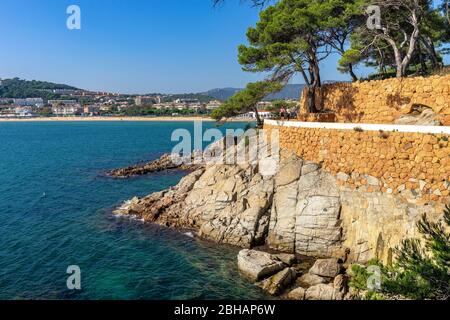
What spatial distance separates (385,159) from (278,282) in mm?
8735

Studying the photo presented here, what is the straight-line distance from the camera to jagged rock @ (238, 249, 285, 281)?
18156mm

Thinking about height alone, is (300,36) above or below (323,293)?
above

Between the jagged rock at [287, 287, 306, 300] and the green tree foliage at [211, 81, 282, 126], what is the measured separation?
15259mm

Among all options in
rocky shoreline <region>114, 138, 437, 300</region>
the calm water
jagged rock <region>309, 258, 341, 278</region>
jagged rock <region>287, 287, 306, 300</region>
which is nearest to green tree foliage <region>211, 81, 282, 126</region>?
rocky shoreline <region>114, 138, 437, 300</region>

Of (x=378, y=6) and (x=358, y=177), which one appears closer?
(x=358, y=177)

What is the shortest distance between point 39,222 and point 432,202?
26269mm

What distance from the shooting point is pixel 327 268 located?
18000mm

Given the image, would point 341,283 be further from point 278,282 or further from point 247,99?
point 247,99

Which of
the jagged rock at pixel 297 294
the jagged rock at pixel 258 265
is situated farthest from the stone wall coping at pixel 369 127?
the jagged rock at pixel 297 294

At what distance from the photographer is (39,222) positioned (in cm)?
2778

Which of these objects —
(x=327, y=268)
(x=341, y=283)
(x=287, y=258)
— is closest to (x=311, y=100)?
(x=287, y=258)
